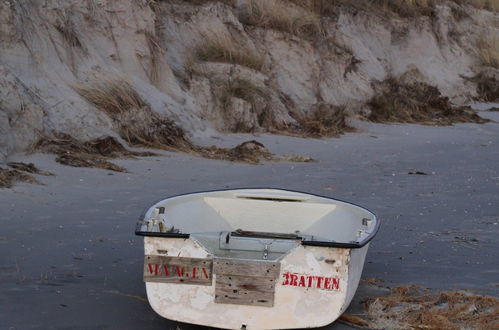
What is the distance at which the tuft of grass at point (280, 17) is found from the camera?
677 inches

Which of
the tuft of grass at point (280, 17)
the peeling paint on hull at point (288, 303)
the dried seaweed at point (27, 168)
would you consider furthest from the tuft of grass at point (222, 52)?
the peeling paint on hull at point (288, 303)

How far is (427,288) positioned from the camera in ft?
21.8

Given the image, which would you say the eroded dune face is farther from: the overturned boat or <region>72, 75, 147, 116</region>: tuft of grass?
the overturned boat

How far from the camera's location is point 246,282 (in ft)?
17.6

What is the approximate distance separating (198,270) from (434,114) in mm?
14054

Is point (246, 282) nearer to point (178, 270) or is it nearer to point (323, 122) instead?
point (178, 270)

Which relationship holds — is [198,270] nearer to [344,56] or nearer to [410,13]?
[344,56]

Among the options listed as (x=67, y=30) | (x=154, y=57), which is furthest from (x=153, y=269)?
(x=154, y=57)

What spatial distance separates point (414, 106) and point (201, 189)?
9.23 m

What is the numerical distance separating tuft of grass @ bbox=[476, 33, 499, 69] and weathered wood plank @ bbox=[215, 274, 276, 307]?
62.5ft

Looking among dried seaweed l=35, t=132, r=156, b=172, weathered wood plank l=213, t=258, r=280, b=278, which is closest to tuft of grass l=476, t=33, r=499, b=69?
dried seaweed l=35, t=132, r=156, b=172

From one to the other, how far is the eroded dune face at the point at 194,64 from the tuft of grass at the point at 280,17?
0.08 ft

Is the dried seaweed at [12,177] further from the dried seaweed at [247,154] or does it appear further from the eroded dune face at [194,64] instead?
the dried seaweed at [247,154]

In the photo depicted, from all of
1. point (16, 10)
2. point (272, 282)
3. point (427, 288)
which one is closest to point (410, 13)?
point (16, 10)
